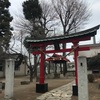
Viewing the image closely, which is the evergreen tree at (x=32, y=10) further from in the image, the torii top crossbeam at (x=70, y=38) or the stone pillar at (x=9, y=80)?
the stone pillar at (x=9, y=80)

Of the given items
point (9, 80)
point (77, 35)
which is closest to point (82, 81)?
point (77, 35)

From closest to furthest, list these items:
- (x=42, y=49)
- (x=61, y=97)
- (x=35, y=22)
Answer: (x=61, y=97), (x=42, y=49), (x=35, y=22)

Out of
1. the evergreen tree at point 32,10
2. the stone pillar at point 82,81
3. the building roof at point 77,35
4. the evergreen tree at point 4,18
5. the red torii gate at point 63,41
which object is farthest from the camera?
the evergreen tree at point 4,18

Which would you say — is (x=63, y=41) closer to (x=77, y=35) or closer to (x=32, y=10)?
(x=77, y=35)

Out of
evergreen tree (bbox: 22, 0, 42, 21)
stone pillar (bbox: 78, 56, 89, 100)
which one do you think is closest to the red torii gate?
stone pillar (bbox: 78, 56, 89, 100)

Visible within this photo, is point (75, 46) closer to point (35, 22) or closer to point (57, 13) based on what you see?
point (35, 22)

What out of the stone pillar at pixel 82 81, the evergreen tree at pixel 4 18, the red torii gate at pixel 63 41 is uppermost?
the evergreen tree at pixel 4 18

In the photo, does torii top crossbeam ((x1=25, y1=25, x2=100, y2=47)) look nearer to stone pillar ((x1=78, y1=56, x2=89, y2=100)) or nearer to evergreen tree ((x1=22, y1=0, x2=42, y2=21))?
stone pillar ((x1=78, y1=56, x2=89, y2=100))

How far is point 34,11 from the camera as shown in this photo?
33.2 m

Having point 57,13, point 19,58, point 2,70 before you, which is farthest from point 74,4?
point 2,70

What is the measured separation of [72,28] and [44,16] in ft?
17.6

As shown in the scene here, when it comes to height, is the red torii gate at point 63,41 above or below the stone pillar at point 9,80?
above

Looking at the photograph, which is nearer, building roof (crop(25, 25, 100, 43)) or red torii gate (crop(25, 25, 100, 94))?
building roof (crop(25, 25, 100, 43))

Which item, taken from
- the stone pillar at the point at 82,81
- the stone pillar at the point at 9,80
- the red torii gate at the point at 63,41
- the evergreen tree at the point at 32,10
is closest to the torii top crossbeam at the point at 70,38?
the red torii gate at the point at 63,41
